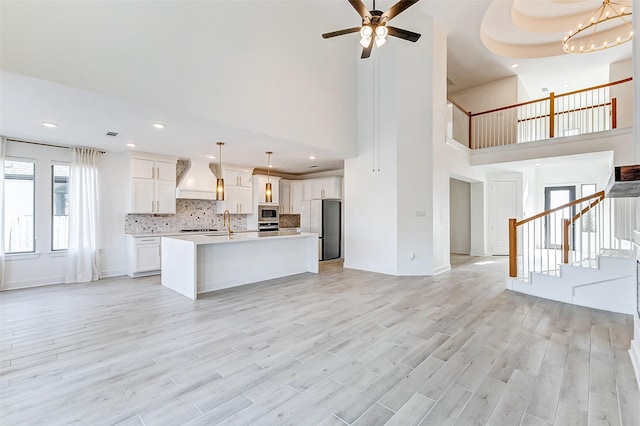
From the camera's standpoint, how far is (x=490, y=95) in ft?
28.8

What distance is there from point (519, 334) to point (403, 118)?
14.3 feet

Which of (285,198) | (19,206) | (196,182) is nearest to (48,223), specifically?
(19,206)

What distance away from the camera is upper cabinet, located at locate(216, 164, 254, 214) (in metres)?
7.54

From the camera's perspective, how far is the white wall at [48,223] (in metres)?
5.14

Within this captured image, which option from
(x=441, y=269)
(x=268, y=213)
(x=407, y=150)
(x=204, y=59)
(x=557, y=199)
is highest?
(x=204, y=59)

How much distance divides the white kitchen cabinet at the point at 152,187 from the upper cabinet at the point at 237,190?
1.27m

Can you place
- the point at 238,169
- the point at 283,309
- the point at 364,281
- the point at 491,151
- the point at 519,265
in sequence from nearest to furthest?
the point at 283,309, the point at 364,281, the point at 519,265, the point at 491,151, the point at 238,169

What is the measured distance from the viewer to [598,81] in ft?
28.4

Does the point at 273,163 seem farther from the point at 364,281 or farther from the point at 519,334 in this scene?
the point at 519,334

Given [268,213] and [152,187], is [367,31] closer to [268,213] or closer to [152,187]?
[152,187]

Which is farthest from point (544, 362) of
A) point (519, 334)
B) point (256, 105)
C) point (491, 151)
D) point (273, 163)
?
point (273, 163)

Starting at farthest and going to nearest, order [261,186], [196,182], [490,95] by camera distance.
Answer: [490,95] → [261,186] → [196,182]

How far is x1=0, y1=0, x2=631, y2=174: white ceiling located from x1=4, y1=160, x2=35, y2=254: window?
2.19ft

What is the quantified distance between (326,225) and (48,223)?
5.99 m
